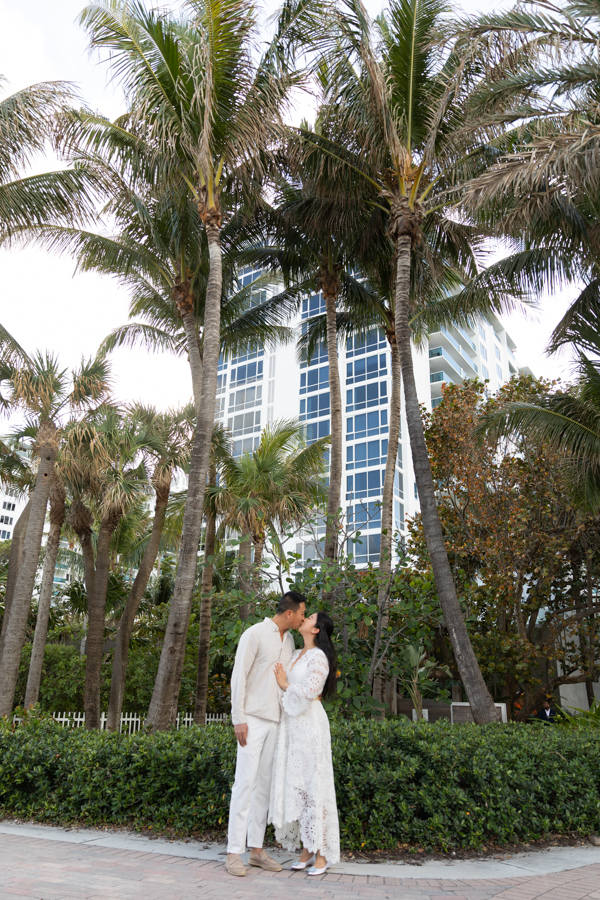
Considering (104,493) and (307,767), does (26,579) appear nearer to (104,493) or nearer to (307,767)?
(104,493)

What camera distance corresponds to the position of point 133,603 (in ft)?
52.0

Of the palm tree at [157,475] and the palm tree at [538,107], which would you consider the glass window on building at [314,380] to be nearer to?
the palm tree at [157,475]

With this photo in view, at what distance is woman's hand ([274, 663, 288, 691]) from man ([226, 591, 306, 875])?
0.11ft

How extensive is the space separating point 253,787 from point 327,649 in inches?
43.3

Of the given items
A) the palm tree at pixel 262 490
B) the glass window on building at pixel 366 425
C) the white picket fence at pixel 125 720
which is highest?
the glass window on building at pixel 366 425

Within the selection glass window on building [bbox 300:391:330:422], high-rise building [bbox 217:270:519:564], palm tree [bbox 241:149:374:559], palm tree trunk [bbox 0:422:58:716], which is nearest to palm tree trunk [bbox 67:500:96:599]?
palm tree trunk [bbox 0:422:58:716]

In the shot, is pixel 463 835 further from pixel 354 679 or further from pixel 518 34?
pixel 518 34

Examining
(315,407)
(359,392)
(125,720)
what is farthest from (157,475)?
(315,407)

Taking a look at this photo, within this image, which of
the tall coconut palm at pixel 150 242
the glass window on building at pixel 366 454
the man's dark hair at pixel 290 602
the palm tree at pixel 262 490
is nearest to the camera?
the man's dark hair at pixel 290 602

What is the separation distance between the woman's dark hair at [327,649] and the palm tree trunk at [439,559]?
13.0ft

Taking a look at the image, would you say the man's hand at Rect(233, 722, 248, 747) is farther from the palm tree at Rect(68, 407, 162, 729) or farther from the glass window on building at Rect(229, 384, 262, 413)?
the glass window on building at Rect(229, 384, 262, 413)

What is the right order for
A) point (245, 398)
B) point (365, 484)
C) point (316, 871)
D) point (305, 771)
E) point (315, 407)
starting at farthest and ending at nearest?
point (245, 398), point (315, 407), point (365, 484), point (305, 771), point (316, 871)

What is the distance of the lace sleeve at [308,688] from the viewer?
4.66 meters

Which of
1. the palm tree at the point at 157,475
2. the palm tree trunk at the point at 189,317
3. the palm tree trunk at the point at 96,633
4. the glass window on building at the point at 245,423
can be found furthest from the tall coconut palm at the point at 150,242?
the glass window on building at the point at 245,423
